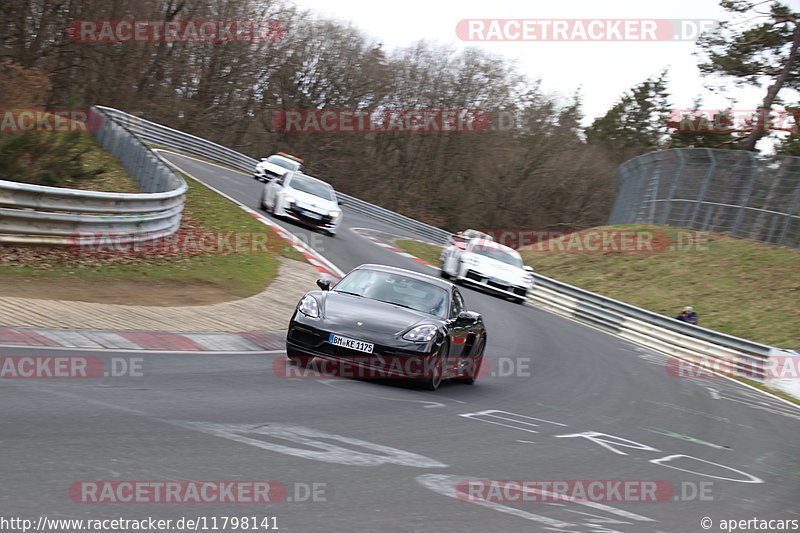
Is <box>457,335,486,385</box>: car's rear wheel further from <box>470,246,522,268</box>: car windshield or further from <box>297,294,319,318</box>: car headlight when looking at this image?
<box>470,246,522,268</box>: car windshield

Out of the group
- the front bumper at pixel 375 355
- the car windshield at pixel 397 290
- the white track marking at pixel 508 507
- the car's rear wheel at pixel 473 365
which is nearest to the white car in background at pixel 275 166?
the car's rear wheel at pixel 473 365

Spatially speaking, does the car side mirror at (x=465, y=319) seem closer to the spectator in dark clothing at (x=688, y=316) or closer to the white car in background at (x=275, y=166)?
the spectator in dark clothing at (x=688, y=316)

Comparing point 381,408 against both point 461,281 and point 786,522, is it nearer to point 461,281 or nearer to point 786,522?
point 786,522

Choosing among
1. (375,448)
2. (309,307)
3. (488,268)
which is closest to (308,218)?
(488,268)

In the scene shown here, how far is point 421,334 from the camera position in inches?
357

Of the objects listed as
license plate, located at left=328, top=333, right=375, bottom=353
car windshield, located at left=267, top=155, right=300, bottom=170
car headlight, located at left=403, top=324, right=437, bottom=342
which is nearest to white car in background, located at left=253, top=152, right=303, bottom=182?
car windshield, located at left=267, top=155, right=300, bottom=170

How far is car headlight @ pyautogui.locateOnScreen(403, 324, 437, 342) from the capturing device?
29.5ft

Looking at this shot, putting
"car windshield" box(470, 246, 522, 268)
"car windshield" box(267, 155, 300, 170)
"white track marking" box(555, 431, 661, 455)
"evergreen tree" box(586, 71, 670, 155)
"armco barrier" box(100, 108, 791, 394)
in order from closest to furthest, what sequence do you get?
"white track marking" box(555, 431, 661, 455), "armco barrier" box(100, 108, 791, 394), "car windshield" box(470, 246, 522, 268), "car windshield" box(267, 155, 300, 170), "evergreen tree" box(586, 71, 670, 155)

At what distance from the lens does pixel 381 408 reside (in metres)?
7.92

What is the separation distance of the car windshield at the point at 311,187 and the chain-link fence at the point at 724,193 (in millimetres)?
14154

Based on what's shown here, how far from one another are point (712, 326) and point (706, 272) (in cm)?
493

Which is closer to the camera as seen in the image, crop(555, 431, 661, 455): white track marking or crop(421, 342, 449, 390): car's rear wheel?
crop(555, 431, 661, 455): white track marking

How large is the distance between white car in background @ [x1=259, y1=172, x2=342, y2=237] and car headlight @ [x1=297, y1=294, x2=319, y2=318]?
1556 centimetres

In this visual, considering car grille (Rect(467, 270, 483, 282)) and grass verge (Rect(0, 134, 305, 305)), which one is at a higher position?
grass verge (Rect(0, 134, 305, 305))
